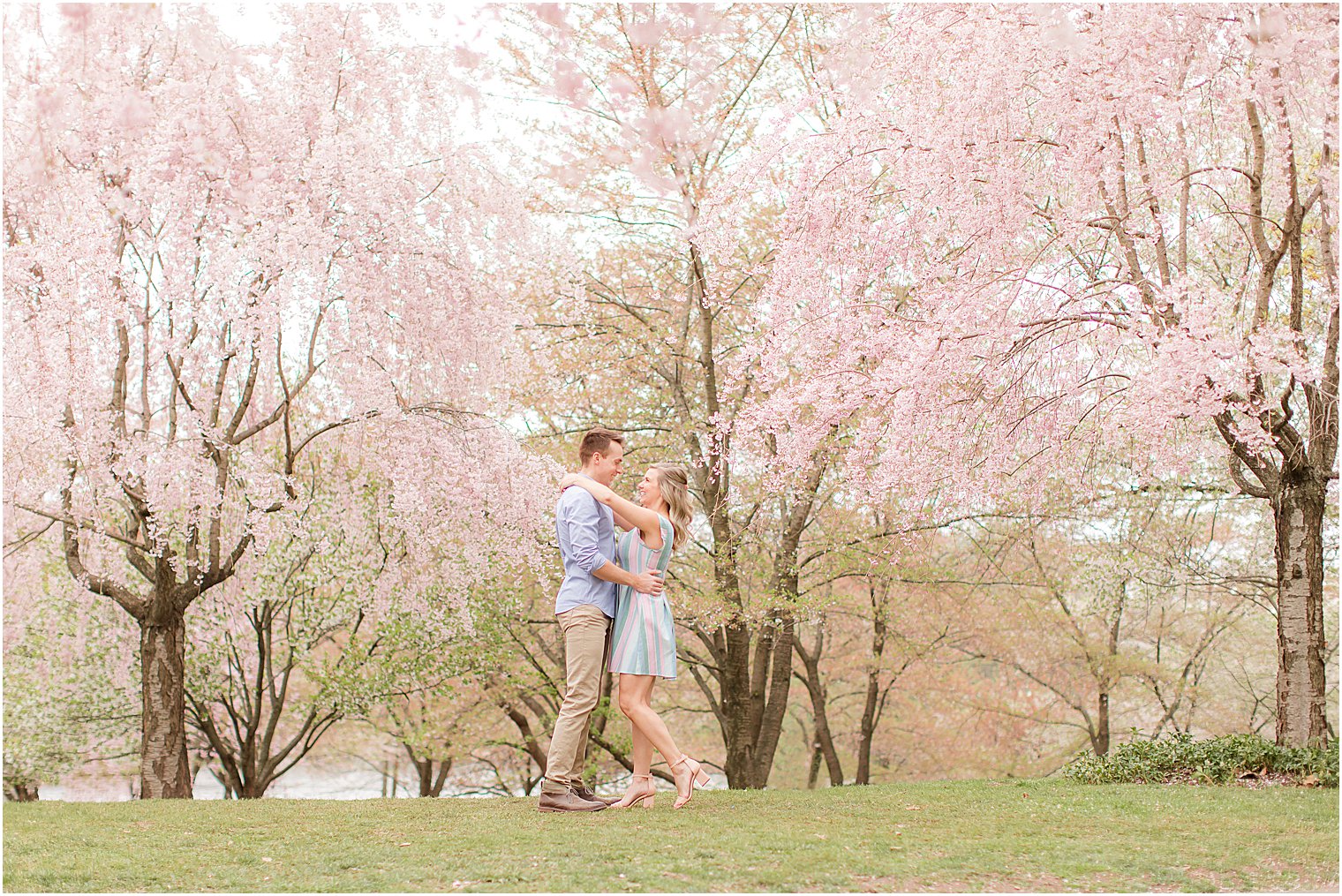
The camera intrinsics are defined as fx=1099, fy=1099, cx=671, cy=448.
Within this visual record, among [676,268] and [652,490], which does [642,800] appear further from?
[676,268]

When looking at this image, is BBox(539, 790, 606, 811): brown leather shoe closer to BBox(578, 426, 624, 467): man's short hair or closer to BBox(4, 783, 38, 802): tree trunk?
BBox(578, 426, 624, 467): man's short hair

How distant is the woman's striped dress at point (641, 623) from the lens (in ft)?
19.4

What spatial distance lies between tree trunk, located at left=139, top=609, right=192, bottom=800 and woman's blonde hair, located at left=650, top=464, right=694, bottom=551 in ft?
19.4

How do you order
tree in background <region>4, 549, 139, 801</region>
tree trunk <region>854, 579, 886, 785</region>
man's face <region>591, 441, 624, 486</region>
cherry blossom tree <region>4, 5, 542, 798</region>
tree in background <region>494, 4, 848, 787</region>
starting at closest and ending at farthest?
man's face <region>591, 441, 624, 486</region> → cherry blossom tree <region>4, 5, 542, 798</region> → tree in background <region>494, 4, 848, 787</region> → tree in background <region>4, 549, 139, 801</region> → tree trunk <region>854, 579, 886, 785</region>

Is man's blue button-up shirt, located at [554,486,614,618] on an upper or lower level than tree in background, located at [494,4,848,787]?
lower

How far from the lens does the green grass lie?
4.31 metres

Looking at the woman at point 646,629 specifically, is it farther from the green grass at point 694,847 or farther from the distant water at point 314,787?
the distant water at point 314,787

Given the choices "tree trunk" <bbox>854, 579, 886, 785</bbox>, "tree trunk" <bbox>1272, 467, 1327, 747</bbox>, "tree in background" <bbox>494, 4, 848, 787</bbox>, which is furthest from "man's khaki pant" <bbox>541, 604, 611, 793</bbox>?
"tree trunk" <bbox>854, 579, 886, 785</bbox>

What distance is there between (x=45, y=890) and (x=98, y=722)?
11662 millimetres

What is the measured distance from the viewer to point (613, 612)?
6.04m

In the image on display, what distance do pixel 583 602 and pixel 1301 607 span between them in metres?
6.25

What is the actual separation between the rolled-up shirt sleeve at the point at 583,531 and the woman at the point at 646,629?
3.6 inches

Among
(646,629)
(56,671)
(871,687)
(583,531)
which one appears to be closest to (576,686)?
(646,629)

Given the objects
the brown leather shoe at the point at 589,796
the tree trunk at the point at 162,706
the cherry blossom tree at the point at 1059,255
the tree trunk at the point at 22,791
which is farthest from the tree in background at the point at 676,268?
the tree trunk at the point at 22,791
